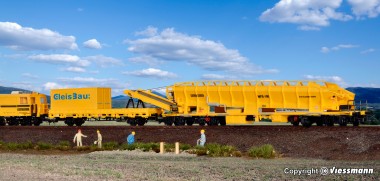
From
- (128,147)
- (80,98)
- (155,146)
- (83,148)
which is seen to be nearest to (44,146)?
(83,148)

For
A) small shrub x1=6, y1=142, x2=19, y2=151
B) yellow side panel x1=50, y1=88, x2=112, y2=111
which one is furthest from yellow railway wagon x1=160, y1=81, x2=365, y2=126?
small shrub x1=6, y1=142, x2=19, y2=151

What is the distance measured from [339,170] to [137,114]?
70.3 feet

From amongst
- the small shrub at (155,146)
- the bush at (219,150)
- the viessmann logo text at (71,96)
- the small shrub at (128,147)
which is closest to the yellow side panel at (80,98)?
the viessmann logo text at (71,96)

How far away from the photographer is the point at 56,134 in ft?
106

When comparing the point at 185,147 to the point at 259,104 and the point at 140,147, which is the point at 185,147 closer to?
the point at 140,147

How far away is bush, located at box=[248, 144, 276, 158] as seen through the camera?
75.1ft

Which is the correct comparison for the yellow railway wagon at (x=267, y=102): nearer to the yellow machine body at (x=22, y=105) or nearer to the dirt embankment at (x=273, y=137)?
the dirt embankment at (x=273, y=137)

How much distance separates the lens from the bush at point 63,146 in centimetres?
2830

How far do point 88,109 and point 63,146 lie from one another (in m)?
9.58

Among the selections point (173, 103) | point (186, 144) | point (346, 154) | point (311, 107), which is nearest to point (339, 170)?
point (346, 154)

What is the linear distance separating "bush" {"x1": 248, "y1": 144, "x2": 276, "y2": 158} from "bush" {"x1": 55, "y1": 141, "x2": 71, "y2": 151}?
11.5m

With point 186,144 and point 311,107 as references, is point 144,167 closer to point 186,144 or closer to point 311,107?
point 186,144

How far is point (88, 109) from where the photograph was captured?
38.1 m

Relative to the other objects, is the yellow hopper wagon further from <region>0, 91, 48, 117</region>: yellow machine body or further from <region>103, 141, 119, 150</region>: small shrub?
<region>0, 91, 48, 117</region>: yellow machine body
